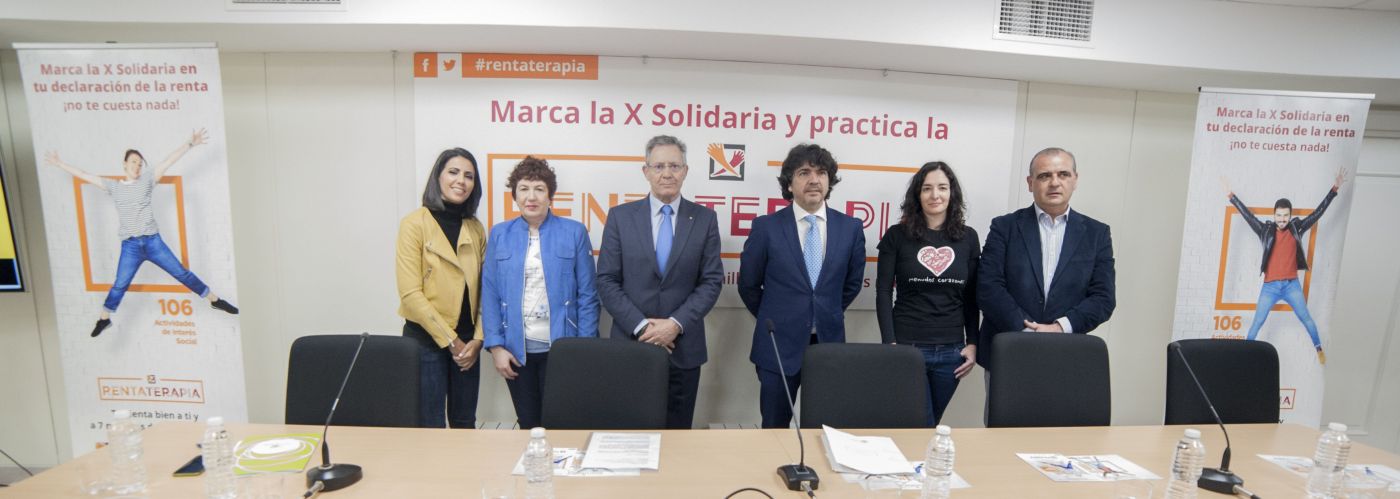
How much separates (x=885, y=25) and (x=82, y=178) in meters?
3.91

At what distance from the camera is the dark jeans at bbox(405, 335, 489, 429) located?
2547 mm

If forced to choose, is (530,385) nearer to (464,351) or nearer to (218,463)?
(464,351)

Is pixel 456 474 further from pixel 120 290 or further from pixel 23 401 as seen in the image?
pixel 23 401

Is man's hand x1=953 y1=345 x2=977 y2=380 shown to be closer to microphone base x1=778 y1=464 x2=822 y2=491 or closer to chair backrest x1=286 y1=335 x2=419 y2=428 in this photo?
microphone base x1=778 y1=464 x2=822 y2=491

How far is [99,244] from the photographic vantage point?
2551 millimetres

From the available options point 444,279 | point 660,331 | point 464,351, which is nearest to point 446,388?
point 464,351

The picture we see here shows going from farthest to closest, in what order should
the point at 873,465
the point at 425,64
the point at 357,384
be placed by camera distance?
the point at 425,64 < the point at 357,384 < the point at 873,465

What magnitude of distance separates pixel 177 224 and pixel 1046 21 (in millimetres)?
4415

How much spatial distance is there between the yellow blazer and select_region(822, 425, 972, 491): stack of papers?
1796 millimetres

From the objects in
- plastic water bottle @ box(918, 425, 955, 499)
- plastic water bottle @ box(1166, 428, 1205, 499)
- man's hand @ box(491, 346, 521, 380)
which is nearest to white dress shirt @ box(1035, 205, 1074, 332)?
plastic water bottle @ box(1166, 428, 1205, 499)

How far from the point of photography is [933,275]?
2.55m

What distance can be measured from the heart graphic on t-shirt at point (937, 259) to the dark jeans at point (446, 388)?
2.27 metres

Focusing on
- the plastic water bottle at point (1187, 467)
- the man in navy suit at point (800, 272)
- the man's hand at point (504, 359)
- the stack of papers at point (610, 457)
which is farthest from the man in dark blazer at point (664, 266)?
the plastic water bottle at point (1187, 467)

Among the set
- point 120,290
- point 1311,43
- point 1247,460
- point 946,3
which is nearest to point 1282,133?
point 1311,43
